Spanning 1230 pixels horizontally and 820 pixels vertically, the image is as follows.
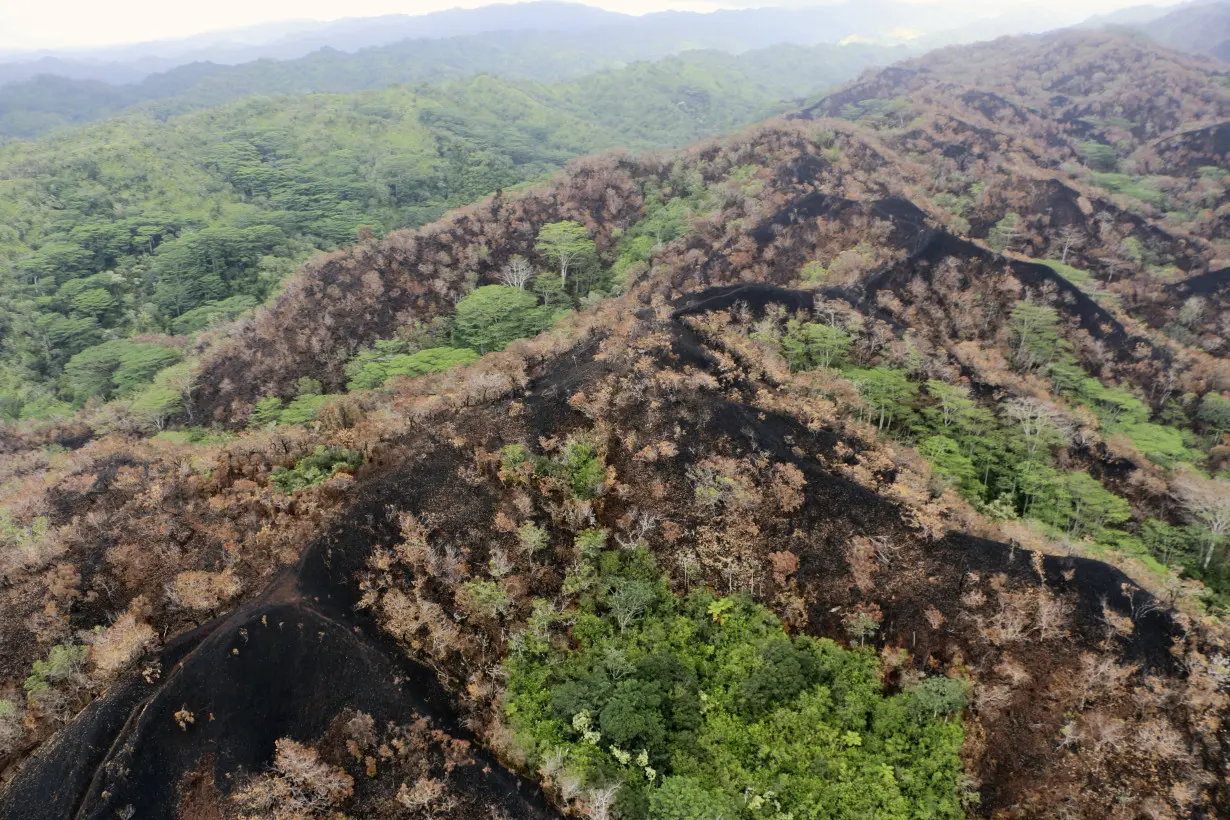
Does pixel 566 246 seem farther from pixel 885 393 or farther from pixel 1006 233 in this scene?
pixel 1006 233

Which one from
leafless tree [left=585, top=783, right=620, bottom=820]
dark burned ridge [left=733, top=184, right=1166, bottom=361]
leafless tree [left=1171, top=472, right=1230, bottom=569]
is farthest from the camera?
dark burned ridge [left=733, top=184, right=1166, bottom=361]

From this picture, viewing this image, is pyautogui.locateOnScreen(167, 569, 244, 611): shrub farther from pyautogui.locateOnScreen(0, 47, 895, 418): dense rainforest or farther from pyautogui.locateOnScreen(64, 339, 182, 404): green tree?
pyautogui.locateOnScreen(0, 47, 895, 418): dense rainforest

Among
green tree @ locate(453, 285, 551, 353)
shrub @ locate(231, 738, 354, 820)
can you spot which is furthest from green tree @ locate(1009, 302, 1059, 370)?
shrub @ locate(231, 738, 354, 820)

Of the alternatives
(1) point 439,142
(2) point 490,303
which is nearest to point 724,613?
(2) point 490,303

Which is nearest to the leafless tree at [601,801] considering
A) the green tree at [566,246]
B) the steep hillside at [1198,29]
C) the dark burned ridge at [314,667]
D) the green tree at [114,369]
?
the dark burned ridge at [314,667]

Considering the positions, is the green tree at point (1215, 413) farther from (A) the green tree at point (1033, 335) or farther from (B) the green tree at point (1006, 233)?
(B) the green tree at point (1006, 233)

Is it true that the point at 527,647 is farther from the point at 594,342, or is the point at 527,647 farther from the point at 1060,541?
the point at 1060,541

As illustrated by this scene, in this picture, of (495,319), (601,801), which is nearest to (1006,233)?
(495,319)

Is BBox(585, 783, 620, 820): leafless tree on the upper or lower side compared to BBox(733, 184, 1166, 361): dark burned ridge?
lower
